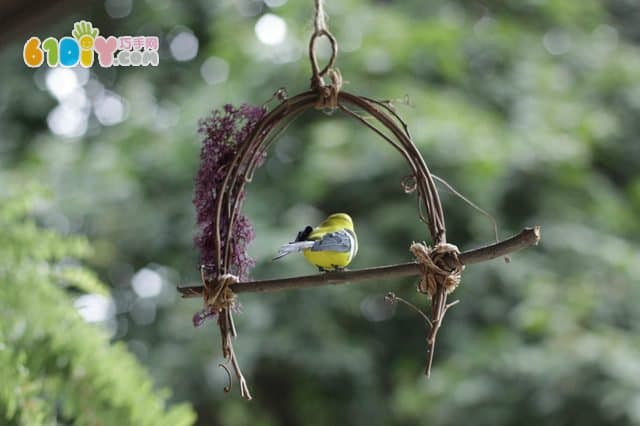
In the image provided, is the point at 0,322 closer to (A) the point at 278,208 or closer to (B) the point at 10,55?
(A) the point at 278,208

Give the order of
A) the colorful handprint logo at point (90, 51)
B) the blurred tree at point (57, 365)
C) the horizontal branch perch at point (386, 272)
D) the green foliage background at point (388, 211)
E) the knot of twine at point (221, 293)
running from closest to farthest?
the horizontal branch perch at point (386, 272) → the knot of twine at point (221, 293) → the blurred tree at point (57, 365) → the colorful handprint logo at point (90, 51) → the green foliage background at point (388, 211)

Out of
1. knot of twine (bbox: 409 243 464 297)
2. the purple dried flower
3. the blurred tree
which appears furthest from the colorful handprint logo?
knot of twine (bbox: 409 243 464 297)

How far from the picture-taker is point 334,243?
2.43 feet

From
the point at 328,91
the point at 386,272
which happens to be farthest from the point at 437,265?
the point at 328,91

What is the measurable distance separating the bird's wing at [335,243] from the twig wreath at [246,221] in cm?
5

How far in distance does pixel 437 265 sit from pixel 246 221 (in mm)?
217

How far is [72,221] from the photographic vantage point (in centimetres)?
207

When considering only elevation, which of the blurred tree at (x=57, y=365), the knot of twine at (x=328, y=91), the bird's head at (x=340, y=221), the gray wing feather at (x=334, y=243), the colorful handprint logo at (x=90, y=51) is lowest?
the blurred tree at (x=57, y=365)

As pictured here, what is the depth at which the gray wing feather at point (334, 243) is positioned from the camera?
739 millimetres

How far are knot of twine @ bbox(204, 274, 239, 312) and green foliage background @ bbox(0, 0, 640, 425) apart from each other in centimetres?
105

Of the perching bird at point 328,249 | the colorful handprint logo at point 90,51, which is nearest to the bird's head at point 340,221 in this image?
the perching bird at point 328,249

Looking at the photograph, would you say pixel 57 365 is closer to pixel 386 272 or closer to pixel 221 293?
pixel 221 293

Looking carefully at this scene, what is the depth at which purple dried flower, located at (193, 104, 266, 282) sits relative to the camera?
765mm

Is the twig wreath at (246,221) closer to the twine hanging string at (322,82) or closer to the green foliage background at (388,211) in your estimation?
the twine hanging string at (322,82)
